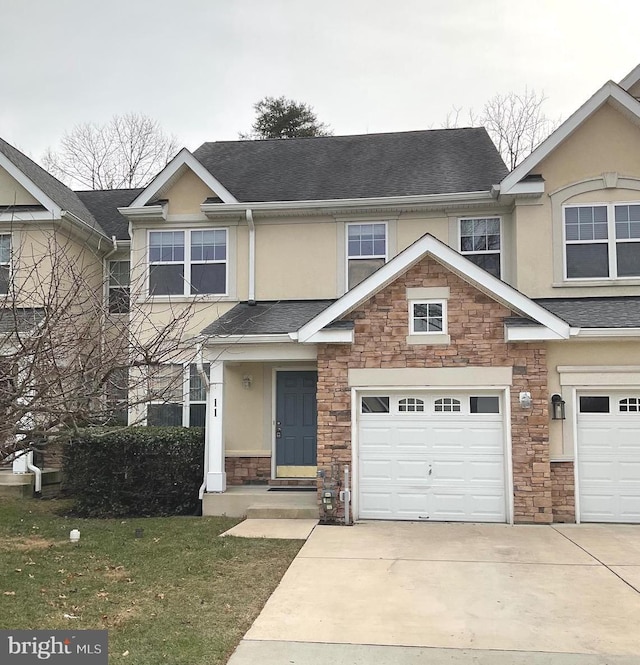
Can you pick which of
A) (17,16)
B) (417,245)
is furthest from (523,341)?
(17,16)

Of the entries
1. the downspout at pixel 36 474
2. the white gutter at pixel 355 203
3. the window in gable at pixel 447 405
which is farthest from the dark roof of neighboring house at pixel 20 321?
the downspout at pixel 36 474

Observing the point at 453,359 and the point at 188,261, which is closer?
the point at 453,359

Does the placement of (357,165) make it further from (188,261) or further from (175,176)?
(188,261)

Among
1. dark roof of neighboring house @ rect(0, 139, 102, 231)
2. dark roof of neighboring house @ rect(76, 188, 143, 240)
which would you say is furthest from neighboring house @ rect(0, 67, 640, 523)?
dark roof of neighboring house @ rect(0, 139, 102, 231)

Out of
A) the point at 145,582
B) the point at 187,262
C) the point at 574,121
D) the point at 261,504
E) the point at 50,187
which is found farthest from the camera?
the point at 50,187

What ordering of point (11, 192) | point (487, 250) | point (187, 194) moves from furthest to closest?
1. point (11, 192)
2. point (187, 194)
3. point (487, 250)

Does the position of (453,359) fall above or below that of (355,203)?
below

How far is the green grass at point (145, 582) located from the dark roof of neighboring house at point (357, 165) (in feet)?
25.4

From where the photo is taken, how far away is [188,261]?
548 inches

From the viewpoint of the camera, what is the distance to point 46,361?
18.9 feet

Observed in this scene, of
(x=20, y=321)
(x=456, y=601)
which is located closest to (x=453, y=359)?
(x=456, y=601)

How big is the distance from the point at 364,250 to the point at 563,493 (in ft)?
20.8

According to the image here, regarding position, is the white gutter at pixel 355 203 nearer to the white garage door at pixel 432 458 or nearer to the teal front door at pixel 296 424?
the teal front door at pixel 296 424

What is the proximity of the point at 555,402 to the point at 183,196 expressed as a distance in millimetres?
8954
